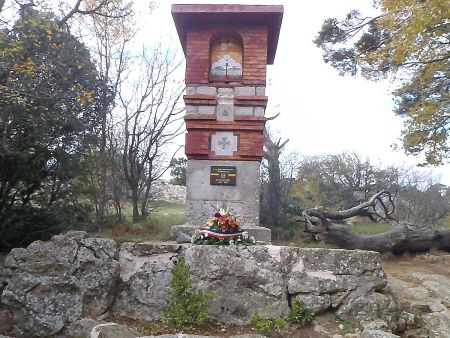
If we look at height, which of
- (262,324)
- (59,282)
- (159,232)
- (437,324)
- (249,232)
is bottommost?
(437,324)

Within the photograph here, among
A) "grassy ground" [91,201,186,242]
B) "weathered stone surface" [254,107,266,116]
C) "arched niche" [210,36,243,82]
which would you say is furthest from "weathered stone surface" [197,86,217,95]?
"grassy ground" [91,201,186,242]

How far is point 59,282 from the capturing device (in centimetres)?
505

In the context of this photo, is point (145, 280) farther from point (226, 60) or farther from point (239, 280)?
point (226, 60)

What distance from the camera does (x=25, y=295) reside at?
497 cm

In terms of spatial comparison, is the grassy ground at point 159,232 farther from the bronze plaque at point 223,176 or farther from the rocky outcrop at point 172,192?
the rocky outcrop at point 172,192

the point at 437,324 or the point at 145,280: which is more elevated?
the point at 145,280

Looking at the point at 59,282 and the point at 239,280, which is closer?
the point at 59,282

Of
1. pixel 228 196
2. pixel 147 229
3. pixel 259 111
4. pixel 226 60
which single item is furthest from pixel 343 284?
pixel 147 229

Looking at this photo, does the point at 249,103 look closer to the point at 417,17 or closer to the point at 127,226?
the point at 417,17

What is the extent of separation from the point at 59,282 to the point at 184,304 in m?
1.49

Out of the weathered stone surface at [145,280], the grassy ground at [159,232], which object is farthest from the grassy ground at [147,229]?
the weathered stone surface at [145,280]

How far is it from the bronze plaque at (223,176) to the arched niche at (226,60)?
5.76ft

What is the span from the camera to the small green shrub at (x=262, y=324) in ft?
16.1

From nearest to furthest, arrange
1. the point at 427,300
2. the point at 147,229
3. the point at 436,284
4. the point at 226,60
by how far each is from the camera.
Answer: the point at 427,300, the point at 436,284, the point at 226,60, the point at 147,229
